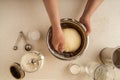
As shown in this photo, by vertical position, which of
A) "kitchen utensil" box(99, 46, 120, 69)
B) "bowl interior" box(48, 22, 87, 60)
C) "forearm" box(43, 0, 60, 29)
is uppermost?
"forearm" box(43, 0, 60, 29)

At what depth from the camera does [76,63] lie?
87 centimetres

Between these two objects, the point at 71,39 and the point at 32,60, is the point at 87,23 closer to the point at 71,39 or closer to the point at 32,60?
the point at 71,39

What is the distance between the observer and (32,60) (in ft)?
2.73

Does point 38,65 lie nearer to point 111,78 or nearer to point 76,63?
point 76,63

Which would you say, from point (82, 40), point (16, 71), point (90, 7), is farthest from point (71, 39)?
point (16, 71)

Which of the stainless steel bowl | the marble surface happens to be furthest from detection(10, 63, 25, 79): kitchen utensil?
the stainless steel bowl

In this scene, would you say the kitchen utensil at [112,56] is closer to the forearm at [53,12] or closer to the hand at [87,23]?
the hand at [87,23]

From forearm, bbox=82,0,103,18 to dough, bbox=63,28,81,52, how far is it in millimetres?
85

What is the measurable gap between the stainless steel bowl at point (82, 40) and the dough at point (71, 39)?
14 millimetres

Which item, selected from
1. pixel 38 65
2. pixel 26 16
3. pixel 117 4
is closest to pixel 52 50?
pixel 38 65

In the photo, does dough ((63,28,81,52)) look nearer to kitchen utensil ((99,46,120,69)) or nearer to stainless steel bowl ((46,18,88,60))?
stainless steel bowl ((46,18,88,60))

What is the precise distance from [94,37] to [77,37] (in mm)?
95

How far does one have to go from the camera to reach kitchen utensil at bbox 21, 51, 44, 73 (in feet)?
2.70

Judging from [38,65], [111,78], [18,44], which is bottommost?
[111,78]
